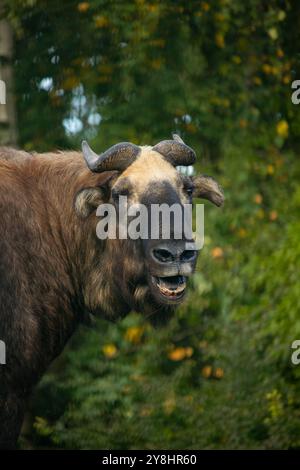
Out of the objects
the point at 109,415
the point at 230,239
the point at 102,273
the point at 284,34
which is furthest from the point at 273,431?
the point at 284,34

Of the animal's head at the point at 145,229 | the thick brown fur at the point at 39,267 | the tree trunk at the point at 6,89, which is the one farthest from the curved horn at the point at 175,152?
the tree trunk at the point at 6,89

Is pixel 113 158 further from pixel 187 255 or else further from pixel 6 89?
pixel 6 89

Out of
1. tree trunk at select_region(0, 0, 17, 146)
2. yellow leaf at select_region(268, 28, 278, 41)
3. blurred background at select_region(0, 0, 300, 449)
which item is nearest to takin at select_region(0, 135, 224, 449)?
tree trunk at select_region(0, 0, 17, 146)

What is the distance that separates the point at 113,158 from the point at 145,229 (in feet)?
1.98

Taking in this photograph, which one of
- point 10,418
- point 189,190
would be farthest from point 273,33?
point 10,418

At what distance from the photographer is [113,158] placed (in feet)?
25.7

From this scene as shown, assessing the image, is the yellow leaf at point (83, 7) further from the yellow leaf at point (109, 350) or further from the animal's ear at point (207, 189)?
the animal's ear at point (207, 189)

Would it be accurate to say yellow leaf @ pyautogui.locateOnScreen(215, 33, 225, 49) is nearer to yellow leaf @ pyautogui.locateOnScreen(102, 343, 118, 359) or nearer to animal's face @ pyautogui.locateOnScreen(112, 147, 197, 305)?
yellow leaf @ pyautogui.locateOnScreen(102, 343, 118, 359)
